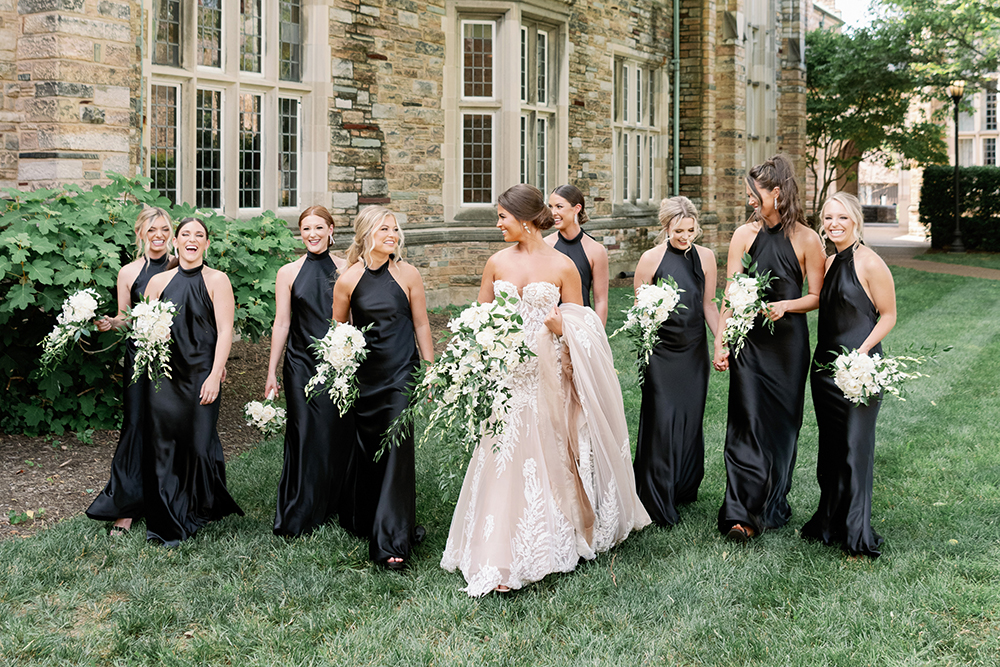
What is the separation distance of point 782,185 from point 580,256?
4.60 feet

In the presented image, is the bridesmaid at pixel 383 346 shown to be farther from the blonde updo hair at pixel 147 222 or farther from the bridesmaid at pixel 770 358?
the bridesmaid at pixel 770 358

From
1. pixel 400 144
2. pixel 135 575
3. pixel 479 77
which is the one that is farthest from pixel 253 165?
pixel 135 575

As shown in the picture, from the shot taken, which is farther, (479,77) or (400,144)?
(479,77)

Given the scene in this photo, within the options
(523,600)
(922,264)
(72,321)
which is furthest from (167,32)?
(922,264)

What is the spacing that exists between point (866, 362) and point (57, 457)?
5.38m

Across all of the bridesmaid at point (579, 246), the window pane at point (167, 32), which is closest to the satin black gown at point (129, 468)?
the bridesmaid at point (579, 246)

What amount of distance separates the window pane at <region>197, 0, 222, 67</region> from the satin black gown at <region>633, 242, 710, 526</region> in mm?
6461

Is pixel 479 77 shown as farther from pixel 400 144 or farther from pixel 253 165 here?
pixel 253 165

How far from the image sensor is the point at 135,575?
15.6ft

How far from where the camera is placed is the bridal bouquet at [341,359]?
491cm

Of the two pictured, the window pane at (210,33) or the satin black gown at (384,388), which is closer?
the satin black gown at (384,388)

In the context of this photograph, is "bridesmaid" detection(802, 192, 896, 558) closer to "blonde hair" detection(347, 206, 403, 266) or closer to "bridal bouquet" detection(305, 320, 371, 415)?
"blonde hair" detection(347, 206, 403, 266)

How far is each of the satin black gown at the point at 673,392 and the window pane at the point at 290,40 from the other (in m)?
6.94

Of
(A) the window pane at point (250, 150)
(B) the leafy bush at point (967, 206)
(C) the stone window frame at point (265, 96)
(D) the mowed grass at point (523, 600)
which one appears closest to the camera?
(D) the mowed grass at point (523, 600)
